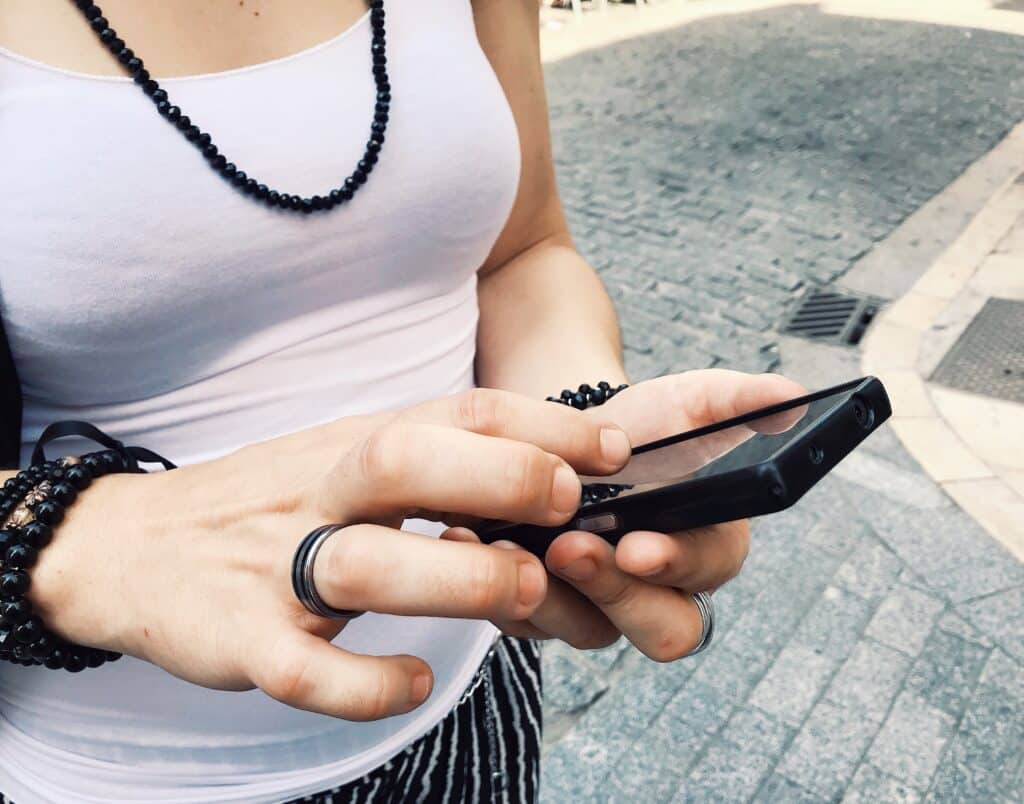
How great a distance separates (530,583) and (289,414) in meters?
0.45

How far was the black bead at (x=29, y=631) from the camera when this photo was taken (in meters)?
0.75

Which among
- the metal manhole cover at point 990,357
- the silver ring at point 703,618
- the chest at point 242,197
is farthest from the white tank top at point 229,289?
the metal manhole cover at point 990,357

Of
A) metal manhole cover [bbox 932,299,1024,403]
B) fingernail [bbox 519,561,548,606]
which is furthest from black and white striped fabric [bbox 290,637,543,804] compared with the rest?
metal manhole cover [bbox 932,299,1024,403]

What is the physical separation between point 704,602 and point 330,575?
18.4 inches

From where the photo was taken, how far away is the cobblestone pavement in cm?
250

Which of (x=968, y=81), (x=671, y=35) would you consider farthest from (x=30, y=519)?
(x=671, y=35)

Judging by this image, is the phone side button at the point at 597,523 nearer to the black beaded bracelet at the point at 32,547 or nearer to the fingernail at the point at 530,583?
the fingernail at the point at 530,583

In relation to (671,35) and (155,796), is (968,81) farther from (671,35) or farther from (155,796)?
(155,796)

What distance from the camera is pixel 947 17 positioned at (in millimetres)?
8500

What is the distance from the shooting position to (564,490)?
0.68 metres

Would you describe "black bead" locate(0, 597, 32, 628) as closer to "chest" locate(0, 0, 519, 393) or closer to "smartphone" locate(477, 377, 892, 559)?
"chest" locate(0, 0, 519, 393)

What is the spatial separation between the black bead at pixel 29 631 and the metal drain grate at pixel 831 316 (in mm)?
3881

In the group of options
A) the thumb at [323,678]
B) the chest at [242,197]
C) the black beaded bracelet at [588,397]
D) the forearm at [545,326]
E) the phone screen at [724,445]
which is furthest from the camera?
the forearm at [545,326]

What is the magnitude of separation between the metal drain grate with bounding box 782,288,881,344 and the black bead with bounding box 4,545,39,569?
3.88m
